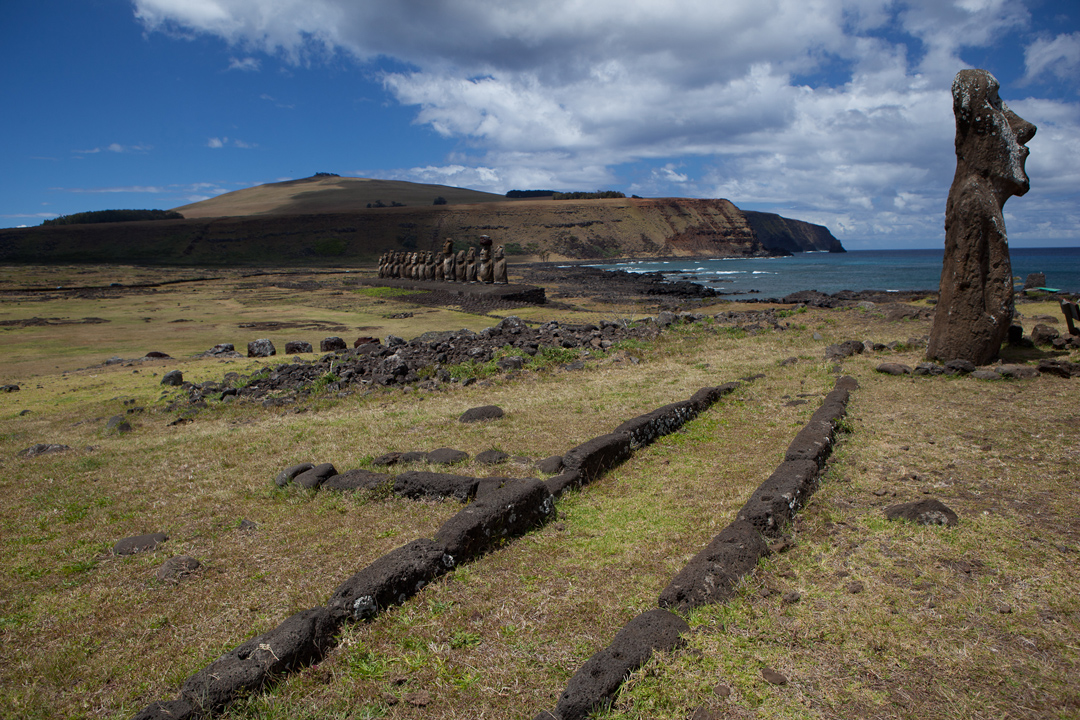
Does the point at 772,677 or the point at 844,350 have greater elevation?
the point at 844,350

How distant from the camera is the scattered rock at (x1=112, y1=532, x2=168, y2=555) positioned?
206 inches

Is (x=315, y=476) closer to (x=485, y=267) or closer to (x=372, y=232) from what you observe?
(x=485, y=267)

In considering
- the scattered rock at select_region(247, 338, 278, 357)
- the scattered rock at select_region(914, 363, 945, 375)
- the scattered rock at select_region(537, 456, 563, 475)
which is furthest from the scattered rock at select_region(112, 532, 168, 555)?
the scattered rock at select_region(247, 338, 278, 357)

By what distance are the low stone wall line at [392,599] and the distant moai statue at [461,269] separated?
30999 mm

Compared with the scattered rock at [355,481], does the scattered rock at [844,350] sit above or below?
above

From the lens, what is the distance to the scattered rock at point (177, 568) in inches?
185

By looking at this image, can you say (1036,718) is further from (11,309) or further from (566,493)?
(11,309)

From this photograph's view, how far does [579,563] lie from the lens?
187 inches

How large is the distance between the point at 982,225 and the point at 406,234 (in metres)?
100

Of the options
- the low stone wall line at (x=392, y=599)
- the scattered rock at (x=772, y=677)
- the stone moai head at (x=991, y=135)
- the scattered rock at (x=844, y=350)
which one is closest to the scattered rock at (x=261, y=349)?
the low stone wall line at (x=392, y=599)

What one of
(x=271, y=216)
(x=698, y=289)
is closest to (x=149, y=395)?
(x=698, y=289)

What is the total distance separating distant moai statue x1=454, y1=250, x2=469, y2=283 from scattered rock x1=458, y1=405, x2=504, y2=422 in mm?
27763

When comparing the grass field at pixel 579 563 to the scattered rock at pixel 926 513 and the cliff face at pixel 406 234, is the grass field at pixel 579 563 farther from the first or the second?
the cliff face at pixel 406 234

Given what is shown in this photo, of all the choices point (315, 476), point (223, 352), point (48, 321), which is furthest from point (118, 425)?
point (48, 321)
